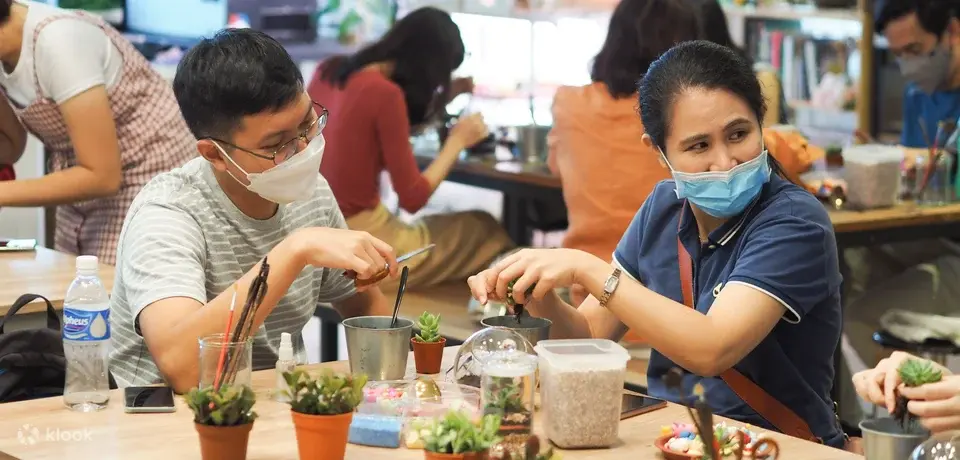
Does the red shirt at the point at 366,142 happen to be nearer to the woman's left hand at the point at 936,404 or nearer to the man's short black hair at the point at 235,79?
the man's short black hair at the point at 235,79

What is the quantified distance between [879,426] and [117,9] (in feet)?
17.3

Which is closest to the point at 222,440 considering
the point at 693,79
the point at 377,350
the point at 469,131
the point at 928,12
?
the point at 377,350

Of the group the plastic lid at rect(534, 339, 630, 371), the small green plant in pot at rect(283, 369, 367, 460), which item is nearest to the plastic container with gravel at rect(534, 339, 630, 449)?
the plastic lid at rect(534, 339, 630, 371)

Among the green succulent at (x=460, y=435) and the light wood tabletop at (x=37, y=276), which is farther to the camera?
the light wood tabletop at (x=37, y=276)

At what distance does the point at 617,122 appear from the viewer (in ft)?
11.9

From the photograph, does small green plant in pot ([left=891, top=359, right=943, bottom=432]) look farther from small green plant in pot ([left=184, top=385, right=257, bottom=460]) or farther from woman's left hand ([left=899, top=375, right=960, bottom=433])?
small green plant in pot ([left=184, top=385, right=257, bottom=460])

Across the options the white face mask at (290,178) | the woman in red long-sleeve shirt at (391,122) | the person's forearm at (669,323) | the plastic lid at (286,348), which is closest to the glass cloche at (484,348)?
the person's forearm at (669,323)

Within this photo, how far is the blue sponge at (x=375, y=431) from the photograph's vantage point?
1750 millimetres

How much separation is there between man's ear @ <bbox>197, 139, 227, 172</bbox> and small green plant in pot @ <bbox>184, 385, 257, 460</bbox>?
708 millimetres

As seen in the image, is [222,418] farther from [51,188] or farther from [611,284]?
[51,188]

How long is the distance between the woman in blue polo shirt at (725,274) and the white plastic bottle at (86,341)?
0.58 m

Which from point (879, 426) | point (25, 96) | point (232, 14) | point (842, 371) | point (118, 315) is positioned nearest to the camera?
point (879, 426)

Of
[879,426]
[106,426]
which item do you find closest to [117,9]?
[106,426]

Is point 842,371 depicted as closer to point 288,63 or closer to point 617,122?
point 617,122
